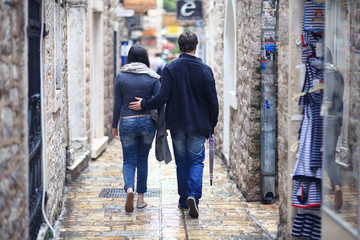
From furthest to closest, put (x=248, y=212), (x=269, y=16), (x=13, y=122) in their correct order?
1. (x=269, y=16)
2. (x=248, y=212)
3. (x=13, y=122)

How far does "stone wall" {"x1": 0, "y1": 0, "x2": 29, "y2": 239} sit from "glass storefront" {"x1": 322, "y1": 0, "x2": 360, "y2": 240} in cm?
213

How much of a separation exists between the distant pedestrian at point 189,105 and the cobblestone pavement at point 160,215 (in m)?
0.35

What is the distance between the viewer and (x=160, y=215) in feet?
21.1

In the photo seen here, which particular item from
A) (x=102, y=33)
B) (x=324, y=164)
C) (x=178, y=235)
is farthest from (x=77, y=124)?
(x=324, y=164)

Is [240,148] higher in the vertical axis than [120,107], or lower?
lower

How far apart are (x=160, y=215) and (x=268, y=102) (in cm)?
179

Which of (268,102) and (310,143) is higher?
(268,102)

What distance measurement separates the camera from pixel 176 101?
20.7 feet

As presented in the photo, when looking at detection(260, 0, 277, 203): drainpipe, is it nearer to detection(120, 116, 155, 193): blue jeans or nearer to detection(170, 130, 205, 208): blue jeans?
detection(170, 130, 205, 208): blue jeans

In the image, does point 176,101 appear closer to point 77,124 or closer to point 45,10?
point 45,10

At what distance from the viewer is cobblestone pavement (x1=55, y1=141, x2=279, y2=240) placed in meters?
5.76

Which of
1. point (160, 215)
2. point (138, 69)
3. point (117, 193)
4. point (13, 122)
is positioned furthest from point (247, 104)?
point (13, 122)

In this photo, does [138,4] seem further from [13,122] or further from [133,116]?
[13,122]

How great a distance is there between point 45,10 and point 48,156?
1242 millimetres
